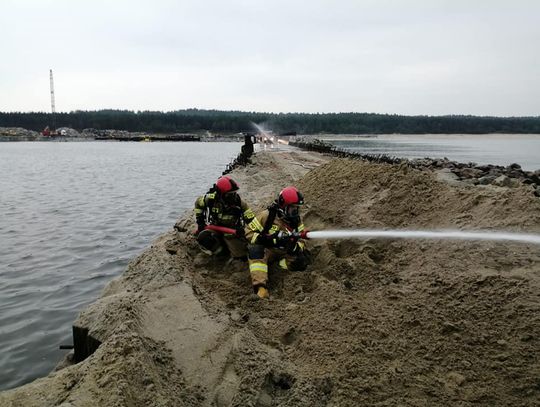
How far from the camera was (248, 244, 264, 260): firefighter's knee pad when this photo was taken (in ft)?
24.8

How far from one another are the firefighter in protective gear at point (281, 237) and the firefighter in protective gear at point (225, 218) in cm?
44

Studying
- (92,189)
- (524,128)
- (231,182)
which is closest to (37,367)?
(231,182)

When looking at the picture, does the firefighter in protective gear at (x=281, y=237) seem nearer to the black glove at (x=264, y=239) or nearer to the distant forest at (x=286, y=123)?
the black glove at (x=264, y=239)

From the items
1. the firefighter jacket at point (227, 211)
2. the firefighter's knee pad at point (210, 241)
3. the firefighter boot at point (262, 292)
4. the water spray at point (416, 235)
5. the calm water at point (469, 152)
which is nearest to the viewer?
the water spray at point (416, 235)

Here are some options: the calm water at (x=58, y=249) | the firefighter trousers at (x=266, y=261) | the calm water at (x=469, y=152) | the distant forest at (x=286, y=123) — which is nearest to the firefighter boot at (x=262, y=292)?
the firefighter trousers at (x=266, y=261)

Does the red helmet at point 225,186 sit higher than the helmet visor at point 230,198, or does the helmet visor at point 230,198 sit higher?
the red helmet at point 225,186

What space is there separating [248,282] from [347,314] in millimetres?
2401

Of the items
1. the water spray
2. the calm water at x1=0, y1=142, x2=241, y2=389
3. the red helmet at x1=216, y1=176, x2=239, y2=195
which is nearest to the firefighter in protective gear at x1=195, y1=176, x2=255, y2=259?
the red helmet at x1=216, y1=176, x2=239, y2=195

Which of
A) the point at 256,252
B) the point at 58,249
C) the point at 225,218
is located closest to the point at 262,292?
the point at 256,252

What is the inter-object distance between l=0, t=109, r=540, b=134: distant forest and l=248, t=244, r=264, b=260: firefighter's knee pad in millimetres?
107596

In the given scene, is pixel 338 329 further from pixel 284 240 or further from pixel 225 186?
pixel 225 186

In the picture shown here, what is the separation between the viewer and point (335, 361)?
4.67 metres

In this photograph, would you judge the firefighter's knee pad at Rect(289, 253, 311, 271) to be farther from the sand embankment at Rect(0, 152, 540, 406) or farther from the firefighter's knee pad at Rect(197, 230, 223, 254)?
the firefighter's knee pad at Rect(197, 230, 223, 254)

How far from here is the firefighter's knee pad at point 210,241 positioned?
8.91 metres
